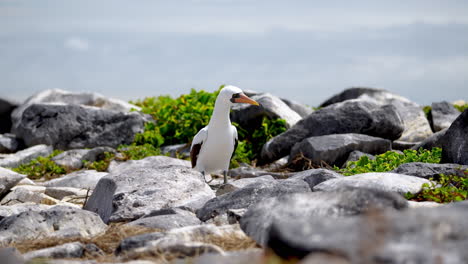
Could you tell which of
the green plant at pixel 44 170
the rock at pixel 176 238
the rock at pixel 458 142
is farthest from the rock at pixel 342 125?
the rock at pixel 176 238

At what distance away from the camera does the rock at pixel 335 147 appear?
1148cm

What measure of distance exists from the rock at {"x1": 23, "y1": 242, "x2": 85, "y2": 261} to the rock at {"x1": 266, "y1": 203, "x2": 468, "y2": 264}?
2.43 m

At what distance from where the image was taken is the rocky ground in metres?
3.16

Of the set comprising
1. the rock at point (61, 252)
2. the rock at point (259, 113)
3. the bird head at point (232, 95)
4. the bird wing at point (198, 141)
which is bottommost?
the rock at point (259, 113)

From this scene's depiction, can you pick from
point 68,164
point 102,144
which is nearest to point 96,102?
point 102,144

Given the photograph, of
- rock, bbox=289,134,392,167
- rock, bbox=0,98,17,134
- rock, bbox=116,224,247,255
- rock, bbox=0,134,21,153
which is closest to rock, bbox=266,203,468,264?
rock, bbox=116,224,247,255

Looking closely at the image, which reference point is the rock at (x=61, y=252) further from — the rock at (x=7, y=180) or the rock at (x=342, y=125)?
the rock at (x=342, y=125)

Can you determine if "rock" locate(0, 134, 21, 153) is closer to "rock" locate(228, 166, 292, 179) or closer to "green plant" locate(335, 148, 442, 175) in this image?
"rock" locate(228, 166, 292, 179)

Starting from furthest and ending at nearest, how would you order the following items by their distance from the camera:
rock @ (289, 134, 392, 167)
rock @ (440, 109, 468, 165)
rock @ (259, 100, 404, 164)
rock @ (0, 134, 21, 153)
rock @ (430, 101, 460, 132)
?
rock @ (0, 134, 21, 153)
rock @ (430, 101, 460, 132)
rock @ (259, 100, 404, 164)
rock @ (289, 134, 392, 167)
rock @ (440, 109, 468, 165)

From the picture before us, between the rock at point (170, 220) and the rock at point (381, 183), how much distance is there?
4.93 feet

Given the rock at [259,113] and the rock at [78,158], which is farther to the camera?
the rock at [259,113]

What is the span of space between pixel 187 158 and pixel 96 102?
6.82 m

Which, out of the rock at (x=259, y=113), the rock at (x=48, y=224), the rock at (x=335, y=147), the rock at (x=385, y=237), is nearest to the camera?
the rock at (x=385, y=237)

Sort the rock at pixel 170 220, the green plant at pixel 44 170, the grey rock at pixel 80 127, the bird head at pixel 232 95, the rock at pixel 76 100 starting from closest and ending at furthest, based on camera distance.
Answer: the rock at pixel 170 220, the bird head at pixel 232 95, the green plant at pixel 44 170, the grey rock at pixel 80 127, the rock at pixel 76 100
